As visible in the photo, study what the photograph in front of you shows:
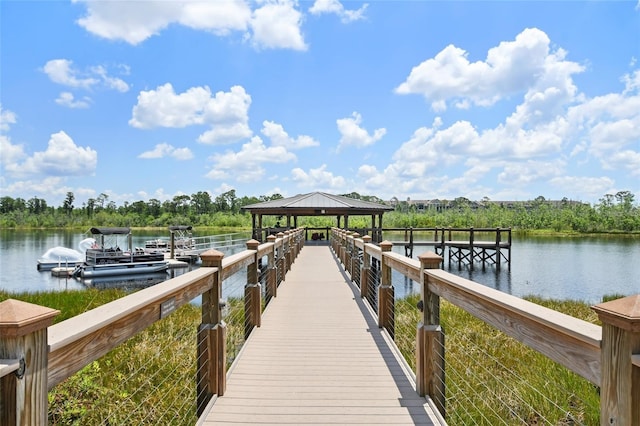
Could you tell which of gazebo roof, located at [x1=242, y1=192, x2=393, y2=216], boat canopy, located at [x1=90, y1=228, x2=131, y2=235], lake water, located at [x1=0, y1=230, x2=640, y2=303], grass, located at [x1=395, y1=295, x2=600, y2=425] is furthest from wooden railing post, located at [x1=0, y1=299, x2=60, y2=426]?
boat canopy, located at [x1=90, y1=228, x2=131, y2=235]

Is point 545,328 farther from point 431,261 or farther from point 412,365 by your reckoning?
point 412,365

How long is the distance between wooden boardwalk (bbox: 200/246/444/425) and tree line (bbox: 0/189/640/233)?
32.9m

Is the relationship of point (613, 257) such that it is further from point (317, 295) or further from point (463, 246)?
point (317, 295)

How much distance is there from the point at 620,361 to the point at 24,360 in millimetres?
1891

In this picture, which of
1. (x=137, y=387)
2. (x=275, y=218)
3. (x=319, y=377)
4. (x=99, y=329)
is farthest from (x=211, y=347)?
(x=275, y=218)

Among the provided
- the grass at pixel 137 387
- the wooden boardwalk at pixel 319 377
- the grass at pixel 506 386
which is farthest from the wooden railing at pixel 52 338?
the grass at pixel 506 386

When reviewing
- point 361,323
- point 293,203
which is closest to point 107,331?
point 361,323

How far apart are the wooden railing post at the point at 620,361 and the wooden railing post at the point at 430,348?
189cm

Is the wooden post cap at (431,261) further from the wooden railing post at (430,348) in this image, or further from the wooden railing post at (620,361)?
the wooden railing post at (620,361)

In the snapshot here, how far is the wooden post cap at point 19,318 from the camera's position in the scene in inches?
48.4

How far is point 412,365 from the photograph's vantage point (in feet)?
18.7

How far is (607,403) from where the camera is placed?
1423 millimetres

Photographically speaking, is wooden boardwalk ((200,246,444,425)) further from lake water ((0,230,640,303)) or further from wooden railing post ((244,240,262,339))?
lake water ((0,230,640,303))

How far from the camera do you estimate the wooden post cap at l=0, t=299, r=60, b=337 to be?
1229 mm
